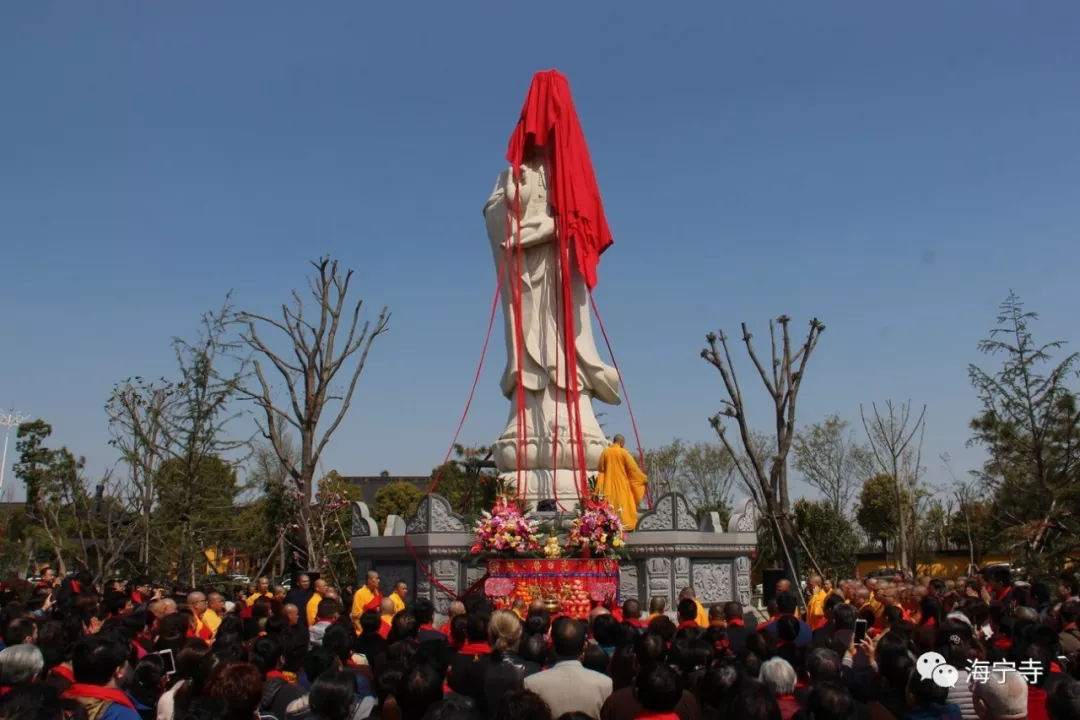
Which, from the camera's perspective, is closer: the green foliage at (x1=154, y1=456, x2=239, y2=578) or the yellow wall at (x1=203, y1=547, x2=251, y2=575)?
the green foliage at (x1=154, y1=456, x2=239, y2=578)

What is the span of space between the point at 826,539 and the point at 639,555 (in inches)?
404

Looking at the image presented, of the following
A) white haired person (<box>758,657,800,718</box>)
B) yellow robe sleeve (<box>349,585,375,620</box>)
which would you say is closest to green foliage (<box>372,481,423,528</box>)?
yellow robe sleeve (<box>349,585,375,620</box>)

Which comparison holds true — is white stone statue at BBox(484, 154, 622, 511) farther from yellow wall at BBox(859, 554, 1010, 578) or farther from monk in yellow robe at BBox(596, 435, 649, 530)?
yellow wall at BBox(859, 554, 1010, 578)

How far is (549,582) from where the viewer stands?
11031 mm

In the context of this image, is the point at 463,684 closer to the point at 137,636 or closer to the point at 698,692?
the point at 698,692


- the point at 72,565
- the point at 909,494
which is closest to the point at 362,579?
the point at 72,565

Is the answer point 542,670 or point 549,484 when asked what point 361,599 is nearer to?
point 542,670

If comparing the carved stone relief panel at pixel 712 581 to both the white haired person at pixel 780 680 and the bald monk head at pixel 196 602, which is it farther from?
the white haired person at pixel 780 680

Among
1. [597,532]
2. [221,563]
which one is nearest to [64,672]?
[597,532]

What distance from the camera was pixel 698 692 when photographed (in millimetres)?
4328

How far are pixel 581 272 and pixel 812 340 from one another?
19.6 ft

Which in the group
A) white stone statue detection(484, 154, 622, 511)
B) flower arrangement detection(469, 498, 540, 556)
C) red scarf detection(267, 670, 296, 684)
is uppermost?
white stone statue detection(484, 154, 622, 511)

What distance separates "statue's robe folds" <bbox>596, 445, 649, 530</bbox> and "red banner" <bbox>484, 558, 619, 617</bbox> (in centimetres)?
170

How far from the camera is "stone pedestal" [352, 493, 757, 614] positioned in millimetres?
12125
